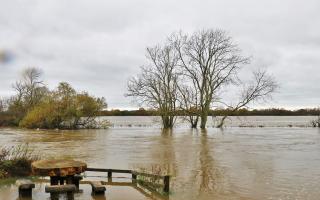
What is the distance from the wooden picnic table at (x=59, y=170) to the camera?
31.4 feet

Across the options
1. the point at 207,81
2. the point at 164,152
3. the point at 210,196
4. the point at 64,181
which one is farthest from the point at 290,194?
the point at 207,81

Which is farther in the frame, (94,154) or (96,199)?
(94,154)

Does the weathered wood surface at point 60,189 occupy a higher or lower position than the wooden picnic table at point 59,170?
lower

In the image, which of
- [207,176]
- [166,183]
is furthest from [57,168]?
[207,176]

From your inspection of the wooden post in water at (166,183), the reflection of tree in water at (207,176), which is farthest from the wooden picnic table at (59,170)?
the reflection of tree in water at (207,176)

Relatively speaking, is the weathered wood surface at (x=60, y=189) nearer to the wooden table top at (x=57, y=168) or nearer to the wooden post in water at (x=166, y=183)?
the wooden table top at (x=57, y=168)

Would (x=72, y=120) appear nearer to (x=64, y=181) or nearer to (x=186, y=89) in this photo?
(x=186, y=89)

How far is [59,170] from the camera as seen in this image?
9609 millimetres

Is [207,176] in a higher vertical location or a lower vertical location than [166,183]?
lower

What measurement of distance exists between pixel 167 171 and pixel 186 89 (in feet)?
111

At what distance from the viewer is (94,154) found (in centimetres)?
1994

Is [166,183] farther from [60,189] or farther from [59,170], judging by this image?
[60,189]

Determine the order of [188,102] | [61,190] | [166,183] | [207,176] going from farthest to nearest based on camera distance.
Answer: [188,102] < [207,176] < [166,183] < [61,190]

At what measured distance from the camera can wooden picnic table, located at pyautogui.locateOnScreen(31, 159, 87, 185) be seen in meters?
9.58
